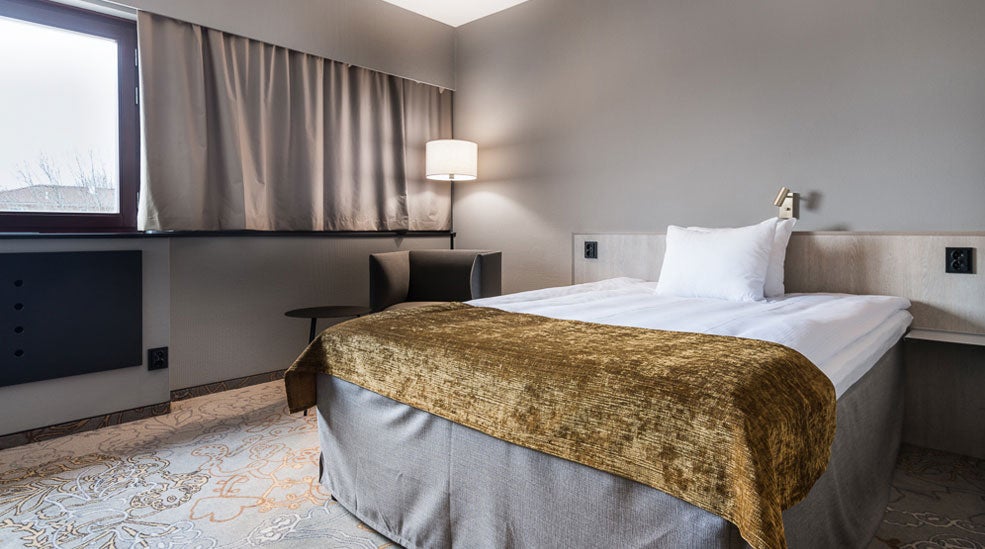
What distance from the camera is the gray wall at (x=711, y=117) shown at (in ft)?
7.51

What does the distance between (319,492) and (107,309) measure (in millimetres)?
1572

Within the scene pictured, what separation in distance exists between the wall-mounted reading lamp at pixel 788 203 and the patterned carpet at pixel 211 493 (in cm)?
116

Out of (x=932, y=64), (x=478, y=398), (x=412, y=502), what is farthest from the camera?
(x=932, y=64)

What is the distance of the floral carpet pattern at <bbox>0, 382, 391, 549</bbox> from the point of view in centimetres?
166

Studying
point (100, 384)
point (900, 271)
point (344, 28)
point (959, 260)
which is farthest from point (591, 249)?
point (100, 384)

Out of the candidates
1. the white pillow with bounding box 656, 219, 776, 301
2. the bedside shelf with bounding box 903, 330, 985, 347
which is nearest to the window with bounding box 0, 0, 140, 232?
the white pillow with bounding box 656, 219, 776, 301

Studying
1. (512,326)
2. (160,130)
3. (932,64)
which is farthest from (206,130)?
(932,64)

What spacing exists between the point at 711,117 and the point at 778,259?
94cm

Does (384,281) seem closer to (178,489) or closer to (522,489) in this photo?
(178,489)

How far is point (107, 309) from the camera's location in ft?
8.68

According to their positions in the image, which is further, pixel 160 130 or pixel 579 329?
pixel 160 130

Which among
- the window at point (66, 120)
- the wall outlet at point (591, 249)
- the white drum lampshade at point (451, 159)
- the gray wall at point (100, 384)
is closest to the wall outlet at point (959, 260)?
the wall outlet at point (591, 249)

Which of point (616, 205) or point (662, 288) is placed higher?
point (616, 205)

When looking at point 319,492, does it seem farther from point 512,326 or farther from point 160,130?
point 160,130
